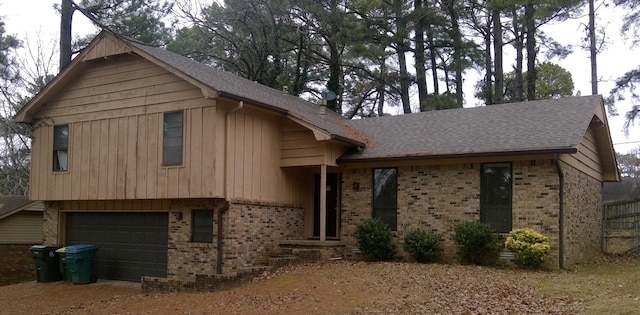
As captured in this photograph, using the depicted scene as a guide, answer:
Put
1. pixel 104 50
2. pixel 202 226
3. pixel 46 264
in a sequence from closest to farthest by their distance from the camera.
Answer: pixel 202 226 → pixel 104 50 → pixel 46 264

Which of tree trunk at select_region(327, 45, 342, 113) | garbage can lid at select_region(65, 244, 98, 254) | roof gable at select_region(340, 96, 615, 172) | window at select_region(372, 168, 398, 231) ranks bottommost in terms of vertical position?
garbage can lid at select_region(65, 244, 98, 254)

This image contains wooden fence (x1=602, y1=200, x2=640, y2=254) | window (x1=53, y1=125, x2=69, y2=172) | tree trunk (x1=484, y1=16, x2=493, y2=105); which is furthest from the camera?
tree trunk (x1=484, y1=16, x2=493, y2=105)

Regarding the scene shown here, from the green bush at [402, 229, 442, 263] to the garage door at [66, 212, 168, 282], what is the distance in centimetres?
632

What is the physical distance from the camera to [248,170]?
15.5 meters

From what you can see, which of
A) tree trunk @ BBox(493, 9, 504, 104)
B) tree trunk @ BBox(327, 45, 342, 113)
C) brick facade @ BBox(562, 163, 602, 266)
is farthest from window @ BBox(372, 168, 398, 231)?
tree trunk @ BBox(493, 9, 504, 104)

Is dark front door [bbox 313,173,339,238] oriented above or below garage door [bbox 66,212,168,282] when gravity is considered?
above

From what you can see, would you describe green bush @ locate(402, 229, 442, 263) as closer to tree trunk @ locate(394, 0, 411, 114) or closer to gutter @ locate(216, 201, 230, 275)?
gutter @ locate(216, 201, 230, 275)

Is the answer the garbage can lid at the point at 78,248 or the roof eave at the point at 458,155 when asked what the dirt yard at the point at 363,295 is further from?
the roof eave at the point at 458,155

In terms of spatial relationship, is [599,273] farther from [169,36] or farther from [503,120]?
[169,36]

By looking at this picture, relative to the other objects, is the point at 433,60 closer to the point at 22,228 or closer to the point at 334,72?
the point at 334,72

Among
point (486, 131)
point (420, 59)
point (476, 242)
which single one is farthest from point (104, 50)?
point (420, 59)

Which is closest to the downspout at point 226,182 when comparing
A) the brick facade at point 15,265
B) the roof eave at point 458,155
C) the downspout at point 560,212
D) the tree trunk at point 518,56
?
the roof eave at point 458,155

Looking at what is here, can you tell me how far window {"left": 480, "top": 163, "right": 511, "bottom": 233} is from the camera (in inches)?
595

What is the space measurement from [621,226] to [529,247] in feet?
31.8
